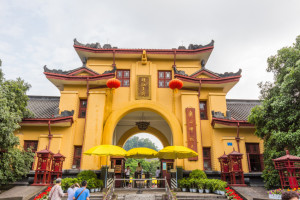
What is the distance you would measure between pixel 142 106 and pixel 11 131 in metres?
7.04

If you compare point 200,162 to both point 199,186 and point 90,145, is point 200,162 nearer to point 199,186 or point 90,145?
point 199,186

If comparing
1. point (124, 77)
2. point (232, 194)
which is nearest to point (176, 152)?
point (232, 194)

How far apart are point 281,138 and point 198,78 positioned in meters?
6.00

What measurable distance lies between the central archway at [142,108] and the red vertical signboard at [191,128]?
63 cm

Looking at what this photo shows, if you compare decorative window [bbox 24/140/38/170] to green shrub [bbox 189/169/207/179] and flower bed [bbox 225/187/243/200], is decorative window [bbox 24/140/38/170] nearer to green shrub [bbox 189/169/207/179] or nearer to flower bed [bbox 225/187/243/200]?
green shrub [bbox 189/169/207/179]

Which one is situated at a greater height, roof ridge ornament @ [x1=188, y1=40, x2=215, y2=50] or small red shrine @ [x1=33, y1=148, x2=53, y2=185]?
roof ridge ornament @ [x1=188, y1=40, x2=215, y2=50]

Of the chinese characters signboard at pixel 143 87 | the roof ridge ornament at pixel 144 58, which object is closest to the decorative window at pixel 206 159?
the chinese characters signboard at pixel 143 87

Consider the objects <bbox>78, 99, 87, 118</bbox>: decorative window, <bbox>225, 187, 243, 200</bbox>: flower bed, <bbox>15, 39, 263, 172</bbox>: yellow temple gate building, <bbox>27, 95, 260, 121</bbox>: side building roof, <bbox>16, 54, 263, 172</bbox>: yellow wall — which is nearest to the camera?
<bbox>225, 187, 243, 200</bbox>: flower bed

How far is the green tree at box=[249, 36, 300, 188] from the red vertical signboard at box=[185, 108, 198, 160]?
10.4ft

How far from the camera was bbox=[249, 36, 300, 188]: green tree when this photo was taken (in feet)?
30.2

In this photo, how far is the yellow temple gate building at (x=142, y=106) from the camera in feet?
40.7

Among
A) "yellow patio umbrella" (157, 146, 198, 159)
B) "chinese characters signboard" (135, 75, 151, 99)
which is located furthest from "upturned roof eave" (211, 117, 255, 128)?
"chinese characters signboard" (135, 75, 151, 99)

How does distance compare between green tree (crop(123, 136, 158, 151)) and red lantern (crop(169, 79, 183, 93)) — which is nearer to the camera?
red lantern (crop(169, 79, 183, 93))

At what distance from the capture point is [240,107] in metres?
16.5
